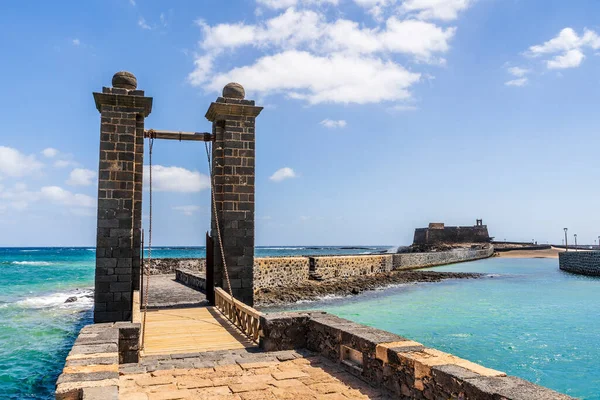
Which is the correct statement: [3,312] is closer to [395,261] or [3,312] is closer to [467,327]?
[467,327]

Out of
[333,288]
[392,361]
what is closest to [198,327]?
[392,361]

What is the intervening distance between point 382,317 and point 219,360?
12.9 m

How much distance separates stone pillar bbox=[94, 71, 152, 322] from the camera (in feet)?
33.6

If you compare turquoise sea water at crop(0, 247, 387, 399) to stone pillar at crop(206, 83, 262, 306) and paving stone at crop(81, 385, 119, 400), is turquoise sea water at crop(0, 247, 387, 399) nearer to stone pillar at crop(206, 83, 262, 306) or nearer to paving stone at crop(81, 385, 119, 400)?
stone pillar at crop(206, 83, 262, 306)

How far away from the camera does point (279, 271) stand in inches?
1012

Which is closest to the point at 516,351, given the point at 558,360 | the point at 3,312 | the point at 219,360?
the point at 558,360

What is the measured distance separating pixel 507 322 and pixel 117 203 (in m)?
14.4

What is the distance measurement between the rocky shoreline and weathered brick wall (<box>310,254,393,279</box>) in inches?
24.1

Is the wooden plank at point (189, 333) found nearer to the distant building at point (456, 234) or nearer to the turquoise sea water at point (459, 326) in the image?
the turquoise sea water at point (459, 326)

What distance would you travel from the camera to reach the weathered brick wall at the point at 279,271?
2443 cm

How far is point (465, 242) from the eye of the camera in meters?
69.7

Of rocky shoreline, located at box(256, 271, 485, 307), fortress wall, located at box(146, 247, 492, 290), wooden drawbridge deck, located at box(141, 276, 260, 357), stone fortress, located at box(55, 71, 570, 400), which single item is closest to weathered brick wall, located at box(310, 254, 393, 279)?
fortress wall, located at box(146, 247, 492, 290)

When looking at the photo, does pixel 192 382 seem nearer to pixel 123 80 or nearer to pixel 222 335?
pixel 222 335

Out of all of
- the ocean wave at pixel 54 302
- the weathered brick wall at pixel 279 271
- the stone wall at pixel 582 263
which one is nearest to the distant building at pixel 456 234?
the stone wall at pixel 582 263
